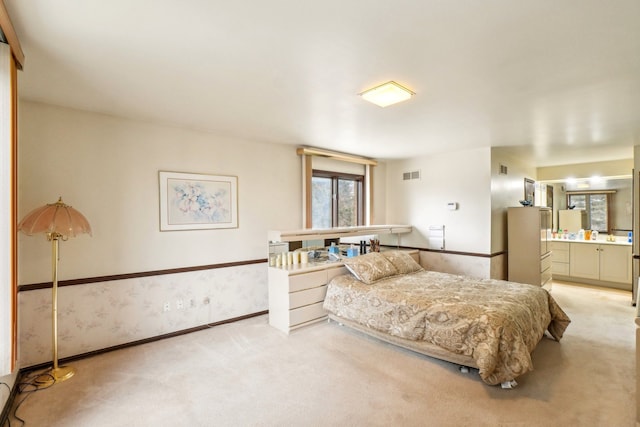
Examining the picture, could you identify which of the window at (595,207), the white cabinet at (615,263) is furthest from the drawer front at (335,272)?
the window at (595,207)

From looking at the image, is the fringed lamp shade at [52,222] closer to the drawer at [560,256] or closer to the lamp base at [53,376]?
the lamp base at [53,376]

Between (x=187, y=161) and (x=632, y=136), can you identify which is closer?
(x=187, y=161)

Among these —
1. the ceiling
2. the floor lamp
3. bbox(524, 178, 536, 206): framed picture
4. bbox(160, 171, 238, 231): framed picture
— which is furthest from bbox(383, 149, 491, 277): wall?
the floor lamp

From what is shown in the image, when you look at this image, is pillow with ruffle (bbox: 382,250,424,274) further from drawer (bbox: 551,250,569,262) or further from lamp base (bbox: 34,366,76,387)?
drawer (bbox: 551,250,569,262)

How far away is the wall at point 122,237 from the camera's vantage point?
9.41ft

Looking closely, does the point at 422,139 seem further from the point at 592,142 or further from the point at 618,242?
the point at 618,242

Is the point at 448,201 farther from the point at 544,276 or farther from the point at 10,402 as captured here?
the point at 10,402

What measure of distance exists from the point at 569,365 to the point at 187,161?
15.2 feet

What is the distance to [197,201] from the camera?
379cm

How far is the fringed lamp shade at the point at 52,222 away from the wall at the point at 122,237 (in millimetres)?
442

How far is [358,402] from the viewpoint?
7.62ft

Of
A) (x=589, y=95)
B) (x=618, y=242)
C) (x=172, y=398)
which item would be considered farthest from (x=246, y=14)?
(x=618, y=242)

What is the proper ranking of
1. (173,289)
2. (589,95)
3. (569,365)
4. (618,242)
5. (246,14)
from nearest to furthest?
(246,14), (589,95), (569,365), (173,289), (618,242)

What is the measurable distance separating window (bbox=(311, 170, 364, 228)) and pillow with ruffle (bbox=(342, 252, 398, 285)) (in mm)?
1181
